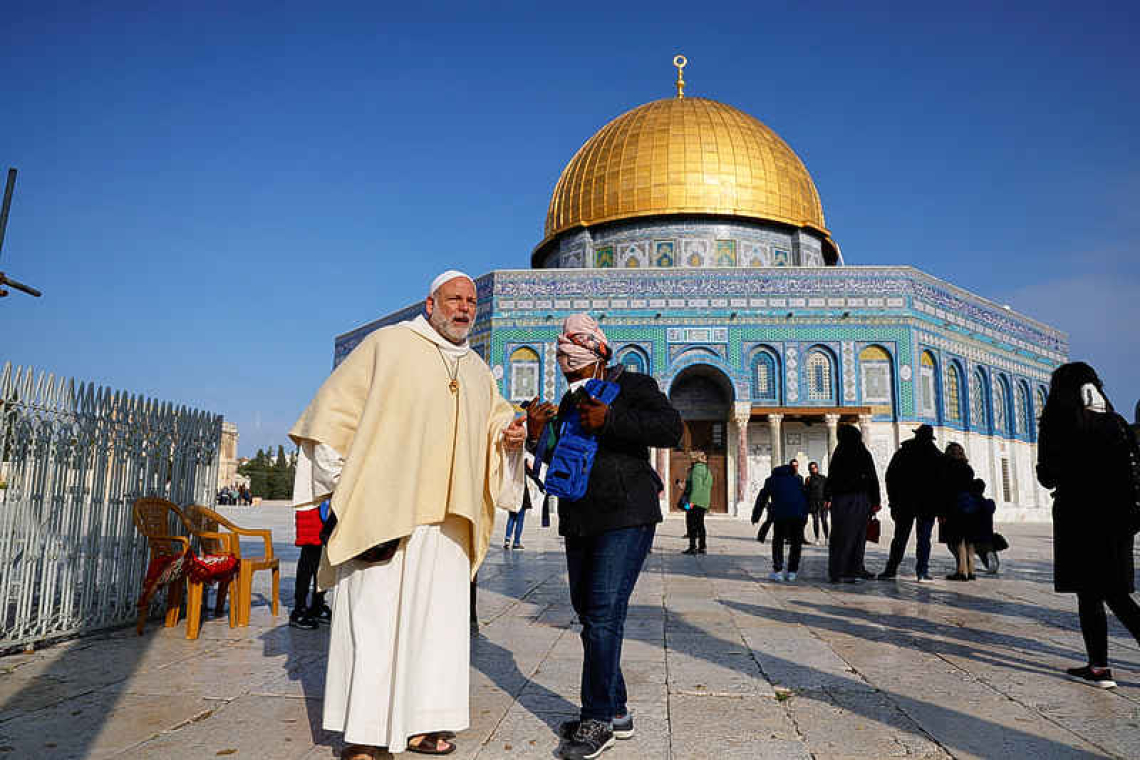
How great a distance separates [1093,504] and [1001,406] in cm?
2610

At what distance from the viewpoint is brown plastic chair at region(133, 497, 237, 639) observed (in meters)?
4.37

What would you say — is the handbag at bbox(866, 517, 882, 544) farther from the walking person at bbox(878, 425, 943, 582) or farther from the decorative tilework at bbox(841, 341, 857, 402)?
the decorative tilework at bbox(841, 341, 857, 402)

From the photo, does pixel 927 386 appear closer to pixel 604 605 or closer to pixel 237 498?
pixel 604 605

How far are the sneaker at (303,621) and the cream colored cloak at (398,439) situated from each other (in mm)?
2240

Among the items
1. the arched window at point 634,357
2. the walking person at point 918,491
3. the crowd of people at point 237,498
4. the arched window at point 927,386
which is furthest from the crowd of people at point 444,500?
the crowd of people at point 237,498

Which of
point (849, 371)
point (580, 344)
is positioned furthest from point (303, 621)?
point (849, 371)

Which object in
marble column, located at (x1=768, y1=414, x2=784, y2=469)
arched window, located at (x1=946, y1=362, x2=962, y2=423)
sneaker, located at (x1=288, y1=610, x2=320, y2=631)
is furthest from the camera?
arched window, located at (x1=946, y1=362, x2=962, y2=423)

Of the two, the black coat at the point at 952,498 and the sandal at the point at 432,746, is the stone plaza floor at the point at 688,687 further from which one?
the black coat at the point at 952,498

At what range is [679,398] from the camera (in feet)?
82.4

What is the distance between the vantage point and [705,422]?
2478cm

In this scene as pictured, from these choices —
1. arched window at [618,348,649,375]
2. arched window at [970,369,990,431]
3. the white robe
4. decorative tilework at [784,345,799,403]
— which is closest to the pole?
the white robe

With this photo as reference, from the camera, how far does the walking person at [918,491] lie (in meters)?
7.49

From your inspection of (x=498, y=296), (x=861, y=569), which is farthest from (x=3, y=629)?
Result: (x=498, y=296)

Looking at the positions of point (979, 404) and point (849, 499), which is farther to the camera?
point (979, 404)
